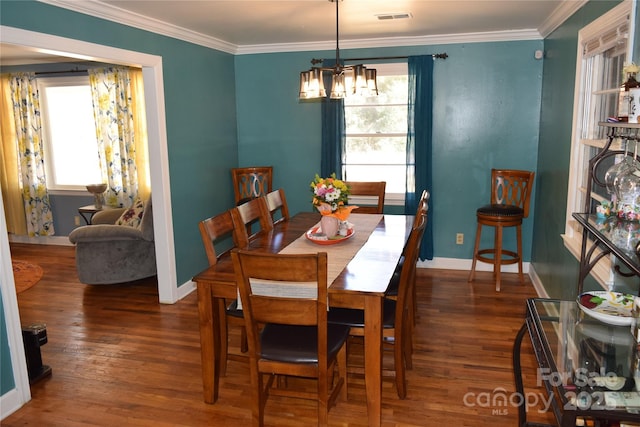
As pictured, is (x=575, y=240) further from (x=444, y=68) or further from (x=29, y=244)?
(x=29, y=244)

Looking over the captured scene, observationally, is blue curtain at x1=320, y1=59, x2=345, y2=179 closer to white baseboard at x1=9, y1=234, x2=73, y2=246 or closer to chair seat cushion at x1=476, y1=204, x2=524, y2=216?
chair seat cushion at x1=476, y1=204, x2=524, y2=216

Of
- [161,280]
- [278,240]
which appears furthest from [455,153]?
[161,280]

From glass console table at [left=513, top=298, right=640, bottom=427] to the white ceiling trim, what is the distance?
2386mm

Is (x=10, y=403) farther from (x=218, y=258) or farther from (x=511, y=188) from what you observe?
(x=511, y=188)

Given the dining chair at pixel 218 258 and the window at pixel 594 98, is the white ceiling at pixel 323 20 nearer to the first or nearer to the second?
the window at pixel 594 98

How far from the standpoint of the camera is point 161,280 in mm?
4465

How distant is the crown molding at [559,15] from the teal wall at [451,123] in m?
0.36

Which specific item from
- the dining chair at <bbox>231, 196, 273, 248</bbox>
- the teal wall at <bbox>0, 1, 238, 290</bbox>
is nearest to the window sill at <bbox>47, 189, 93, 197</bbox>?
the teal wall at <bbox>0, 1, 238, 290</bbox>

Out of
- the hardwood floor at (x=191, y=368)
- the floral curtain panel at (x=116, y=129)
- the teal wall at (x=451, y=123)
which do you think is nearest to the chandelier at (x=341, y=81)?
the hardwood floor at (x=191, y=368)

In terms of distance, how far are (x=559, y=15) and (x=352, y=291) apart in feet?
9.72

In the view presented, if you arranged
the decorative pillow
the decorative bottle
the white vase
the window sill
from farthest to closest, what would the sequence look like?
1. the window sill
2. the decorative pillow
3. the white vase
4. the decorative bottle

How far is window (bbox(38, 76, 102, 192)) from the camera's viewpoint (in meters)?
6.43

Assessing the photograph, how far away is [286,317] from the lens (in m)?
2.27

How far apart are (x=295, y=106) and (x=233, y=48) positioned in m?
0.92
